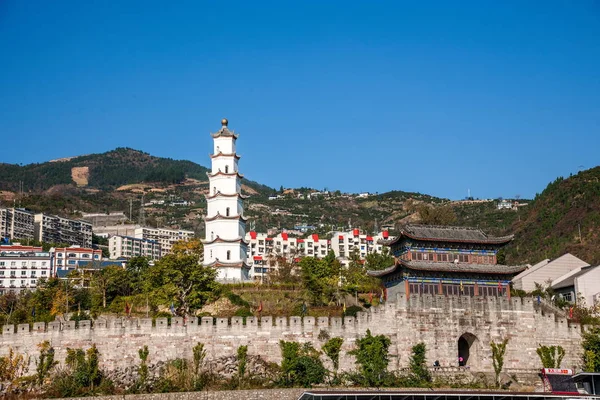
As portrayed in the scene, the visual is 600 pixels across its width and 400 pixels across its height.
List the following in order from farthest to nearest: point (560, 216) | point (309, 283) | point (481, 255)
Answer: point (560, 216) → point (309, 283) → point (481, 255)

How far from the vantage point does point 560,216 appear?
108 m

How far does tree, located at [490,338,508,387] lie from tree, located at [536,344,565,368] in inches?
92.3

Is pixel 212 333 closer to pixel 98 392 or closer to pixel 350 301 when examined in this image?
pixel 98 392

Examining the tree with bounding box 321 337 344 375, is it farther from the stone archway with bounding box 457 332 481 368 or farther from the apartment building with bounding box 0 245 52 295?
the apartment building with bounding box 0 245 52 295

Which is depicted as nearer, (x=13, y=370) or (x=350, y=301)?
(x=13, y=370)

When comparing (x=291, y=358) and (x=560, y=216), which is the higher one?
(x=560, y=216)

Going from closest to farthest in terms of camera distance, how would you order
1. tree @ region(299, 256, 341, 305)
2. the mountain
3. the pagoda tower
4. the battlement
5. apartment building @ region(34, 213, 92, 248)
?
the battlement < tree @ region(299, 256, 341, 305) < the pagoda tower < the mountain < apartment building @ region(34, 213, 92, 248)

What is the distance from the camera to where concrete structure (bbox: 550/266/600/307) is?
213 feet

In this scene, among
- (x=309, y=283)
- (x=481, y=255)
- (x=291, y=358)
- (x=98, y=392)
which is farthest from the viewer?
(x=309, y=283)

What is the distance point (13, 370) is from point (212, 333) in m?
11.9

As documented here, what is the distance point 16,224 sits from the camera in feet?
453

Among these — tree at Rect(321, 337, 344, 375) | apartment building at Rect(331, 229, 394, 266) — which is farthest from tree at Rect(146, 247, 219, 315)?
apartment building at Rect(331, 229, 394, 266)

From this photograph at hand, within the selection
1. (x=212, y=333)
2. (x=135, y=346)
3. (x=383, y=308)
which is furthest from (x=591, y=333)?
(x=135, y=346)

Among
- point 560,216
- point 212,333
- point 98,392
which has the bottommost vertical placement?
point 98,392
